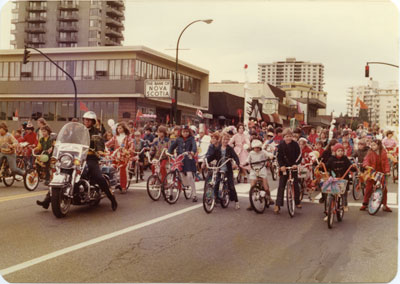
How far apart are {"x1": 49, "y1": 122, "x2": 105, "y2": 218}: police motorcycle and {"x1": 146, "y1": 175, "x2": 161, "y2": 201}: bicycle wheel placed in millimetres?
2356

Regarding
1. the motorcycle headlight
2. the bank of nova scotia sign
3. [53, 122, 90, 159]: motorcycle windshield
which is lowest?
the motorcycle headlight

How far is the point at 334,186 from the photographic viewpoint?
902 cm

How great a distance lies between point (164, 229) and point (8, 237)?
7.58ft

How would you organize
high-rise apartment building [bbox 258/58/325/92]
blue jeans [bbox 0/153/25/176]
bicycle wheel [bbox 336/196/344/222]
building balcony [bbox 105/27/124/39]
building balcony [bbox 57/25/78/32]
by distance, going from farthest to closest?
1. building balcony [bbox 57/25/78/32]
2. building balcony [bbox 105/27/124/39]
3. blue jeans [bbox 0/153/25/176]
4. bicycle wheel [bbox 336/196/344/222]
5. high-rise apartment building [bbox 258/58/325/92]

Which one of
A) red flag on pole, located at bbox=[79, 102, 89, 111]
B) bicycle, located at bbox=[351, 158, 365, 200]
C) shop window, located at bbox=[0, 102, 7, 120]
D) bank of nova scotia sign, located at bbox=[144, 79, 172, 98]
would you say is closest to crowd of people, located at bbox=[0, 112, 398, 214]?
bicycle, located at bbox=[351, 158, 365, 200]

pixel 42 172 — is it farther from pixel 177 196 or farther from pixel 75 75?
pixel 177 196

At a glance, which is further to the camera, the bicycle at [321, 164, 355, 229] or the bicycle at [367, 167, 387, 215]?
the bicycle at [367, 167, 387, 215]

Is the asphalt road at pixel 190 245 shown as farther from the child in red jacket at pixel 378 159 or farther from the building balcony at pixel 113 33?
the building balcony at pixel 113 33

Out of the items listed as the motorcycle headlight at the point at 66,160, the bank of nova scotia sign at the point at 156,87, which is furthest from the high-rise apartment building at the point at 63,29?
the motorcycle headlight at the point at 66,160

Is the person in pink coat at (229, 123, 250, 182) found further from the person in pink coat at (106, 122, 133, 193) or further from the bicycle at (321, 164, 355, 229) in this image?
the bicycle at (321, 164, 355, 229)

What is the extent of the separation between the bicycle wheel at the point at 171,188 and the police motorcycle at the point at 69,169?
2257 millimetres

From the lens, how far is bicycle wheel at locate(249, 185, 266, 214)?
10.3m

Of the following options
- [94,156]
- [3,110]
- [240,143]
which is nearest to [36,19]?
[240,143]

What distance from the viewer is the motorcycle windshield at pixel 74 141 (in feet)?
29.6
